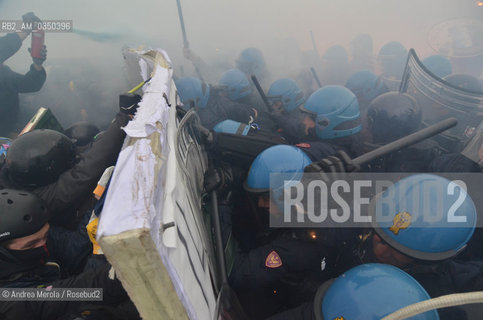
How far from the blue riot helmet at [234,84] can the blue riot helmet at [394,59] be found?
13.9ft

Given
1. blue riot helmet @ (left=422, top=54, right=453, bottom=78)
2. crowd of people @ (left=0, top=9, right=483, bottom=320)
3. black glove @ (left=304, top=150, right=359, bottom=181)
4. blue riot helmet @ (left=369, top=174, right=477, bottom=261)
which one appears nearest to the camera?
crowd of people @ (left=0, top=9, right=483, bottom=320)

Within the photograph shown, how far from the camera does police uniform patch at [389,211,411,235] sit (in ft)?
4.93

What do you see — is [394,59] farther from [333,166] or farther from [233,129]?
[333,166]

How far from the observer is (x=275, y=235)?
194cm

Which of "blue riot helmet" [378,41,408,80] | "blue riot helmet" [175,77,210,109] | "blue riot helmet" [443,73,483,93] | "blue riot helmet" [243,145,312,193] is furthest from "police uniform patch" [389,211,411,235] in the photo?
"blue riot helmet" [378,41,408,80]

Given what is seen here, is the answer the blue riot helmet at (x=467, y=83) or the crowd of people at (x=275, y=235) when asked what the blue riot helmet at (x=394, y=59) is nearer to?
the blue riot helmet at (x=467, y=83)

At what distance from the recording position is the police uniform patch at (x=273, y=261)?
174cm

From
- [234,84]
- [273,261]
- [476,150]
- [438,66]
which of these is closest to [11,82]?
[234,84]

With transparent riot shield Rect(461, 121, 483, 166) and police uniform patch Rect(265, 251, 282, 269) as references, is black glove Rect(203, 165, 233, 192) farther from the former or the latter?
transparent riot shield Rect(461, 121, 483, 166)

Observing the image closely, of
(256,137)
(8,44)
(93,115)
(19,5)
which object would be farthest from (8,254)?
(19,5)

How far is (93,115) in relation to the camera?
19.1ft

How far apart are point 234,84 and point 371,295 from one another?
419 centimetres

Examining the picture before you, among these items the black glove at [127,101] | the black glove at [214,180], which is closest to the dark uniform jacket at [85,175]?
the black glove at [127,101]

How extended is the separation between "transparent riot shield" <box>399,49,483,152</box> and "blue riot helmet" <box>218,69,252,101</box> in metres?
2.72
